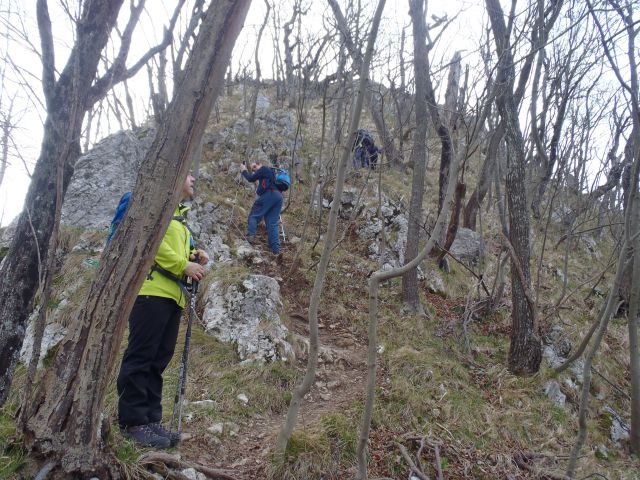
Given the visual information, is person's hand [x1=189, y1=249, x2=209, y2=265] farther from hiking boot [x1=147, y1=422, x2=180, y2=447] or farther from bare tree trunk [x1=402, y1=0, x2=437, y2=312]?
bare tree trunk [x1=402, y1=0, x2=437, y2=312]

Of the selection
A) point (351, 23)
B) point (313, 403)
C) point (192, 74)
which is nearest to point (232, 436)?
point (313, 403)

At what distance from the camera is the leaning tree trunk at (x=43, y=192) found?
369 cm

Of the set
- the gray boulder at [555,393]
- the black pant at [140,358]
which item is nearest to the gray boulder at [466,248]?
the gray boulder at [555,393]

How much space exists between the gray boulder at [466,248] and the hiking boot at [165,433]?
7272 millimetres

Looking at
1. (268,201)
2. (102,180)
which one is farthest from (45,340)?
(268,201)

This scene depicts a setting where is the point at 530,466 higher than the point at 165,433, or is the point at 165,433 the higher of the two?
the point at 165,433

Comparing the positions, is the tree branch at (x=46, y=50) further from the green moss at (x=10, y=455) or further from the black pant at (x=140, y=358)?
the green moss at (x=10, y=455)

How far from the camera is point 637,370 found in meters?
5.21

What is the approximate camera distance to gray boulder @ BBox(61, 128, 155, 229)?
7.33 metres

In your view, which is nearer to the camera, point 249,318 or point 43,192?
point 43,192

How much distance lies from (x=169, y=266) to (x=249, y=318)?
2606 mm

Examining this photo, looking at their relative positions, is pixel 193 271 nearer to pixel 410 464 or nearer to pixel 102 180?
pixel 410 464

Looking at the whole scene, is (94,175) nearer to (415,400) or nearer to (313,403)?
(313,403)

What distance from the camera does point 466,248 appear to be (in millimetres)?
9453
